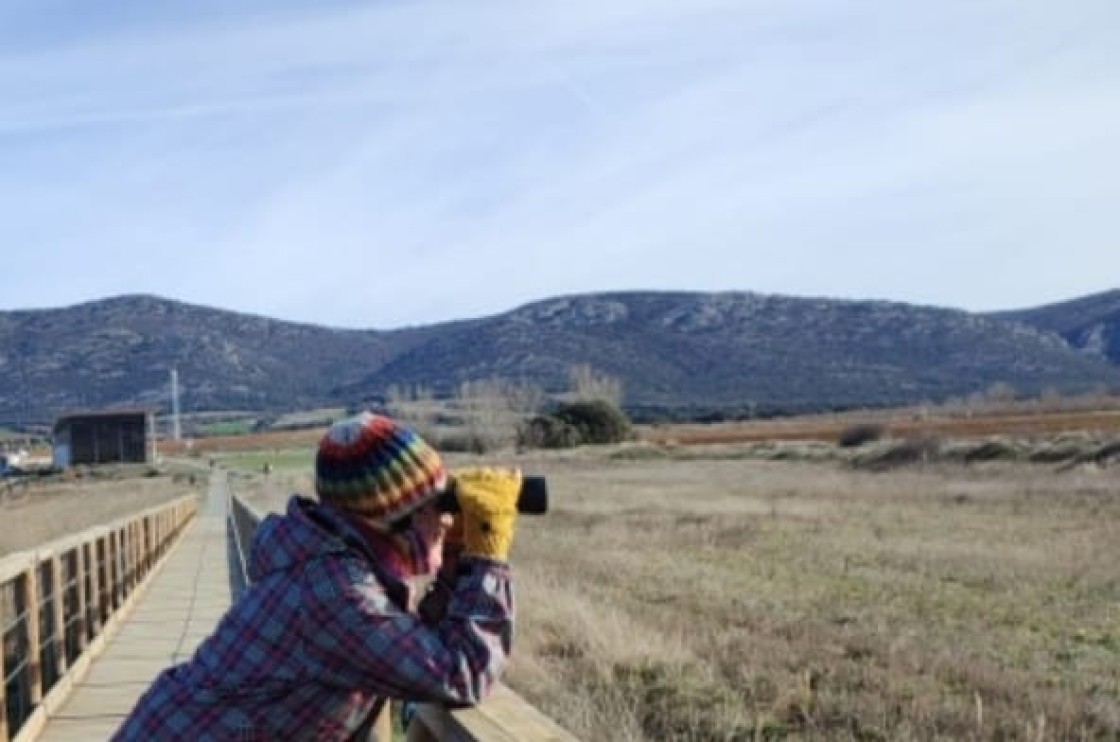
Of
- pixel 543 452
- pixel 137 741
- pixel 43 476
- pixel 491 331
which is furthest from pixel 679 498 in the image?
pixel 491 331

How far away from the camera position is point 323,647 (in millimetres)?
2941

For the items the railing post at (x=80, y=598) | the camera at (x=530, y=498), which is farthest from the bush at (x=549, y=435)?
the camera at (x=530, y=498)

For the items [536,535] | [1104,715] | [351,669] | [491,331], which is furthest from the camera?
[491,331]

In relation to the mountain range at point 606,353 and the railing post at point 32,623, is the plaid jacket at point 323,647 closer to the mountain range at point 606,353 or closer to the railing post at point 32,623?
the railing post at point 32,623

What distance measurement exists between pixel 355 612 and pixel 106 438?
310 ft

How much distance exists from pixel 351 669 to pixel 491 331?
173 m

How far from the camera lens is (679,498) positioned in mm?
33656

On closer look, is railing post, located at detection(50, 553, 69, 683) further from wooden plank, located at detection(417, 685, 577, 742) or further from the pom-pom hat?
the pom-pom hat

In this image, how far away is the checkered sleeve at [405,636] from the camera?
2.90 metres

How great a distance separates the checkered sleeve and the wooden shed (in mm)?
93488

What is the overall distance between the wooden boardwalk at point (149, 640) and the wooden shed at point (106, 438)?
242ft

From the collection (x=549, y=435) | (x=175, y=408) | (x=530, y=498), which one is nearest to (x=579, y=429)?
(x=549, y=435)

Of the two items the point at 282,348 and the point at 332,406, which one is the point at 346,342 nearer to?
the point at 282,348

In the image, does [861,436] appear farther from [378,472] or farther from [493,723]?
[378,472]
